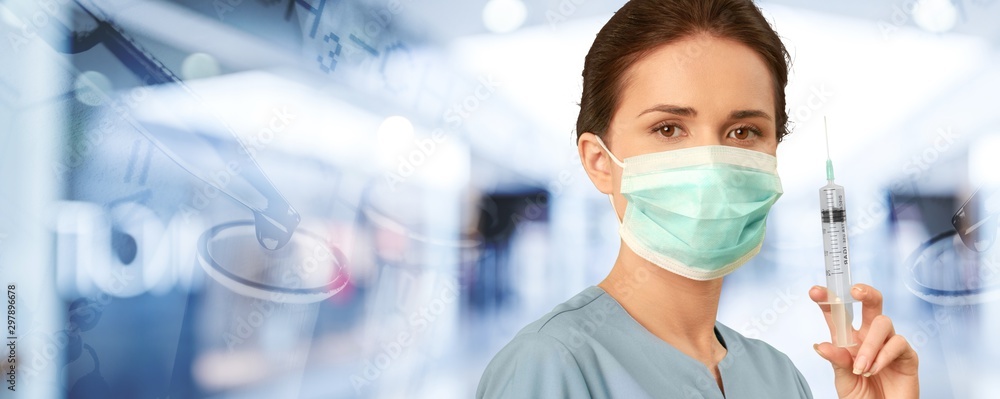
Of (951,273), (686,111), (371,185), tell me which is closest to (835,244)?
(686,111)

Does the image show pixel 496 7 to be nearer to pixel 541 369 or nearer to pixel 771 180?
pixel 771 180

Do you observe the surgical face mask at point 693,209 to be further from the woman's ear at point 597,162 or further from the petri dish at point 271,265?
the petri dish at point 271,265

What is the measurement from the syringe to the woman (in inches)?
1.0

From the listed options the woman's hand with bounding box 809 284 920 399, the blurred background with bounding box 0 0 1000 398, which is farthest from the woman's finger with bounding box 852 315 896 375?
the blurred background with bounding box 0 0 1000 398

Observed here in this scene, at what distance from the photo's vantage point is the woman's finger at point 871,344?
1066 millimetres

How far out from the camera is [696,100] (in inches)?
41.9

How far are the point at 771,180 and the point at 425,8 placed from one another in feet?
4.99

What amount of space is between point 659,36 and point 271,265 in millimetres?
1651

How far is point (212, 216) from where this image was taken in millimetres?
2410

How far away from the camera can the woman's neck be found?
1.16 meters

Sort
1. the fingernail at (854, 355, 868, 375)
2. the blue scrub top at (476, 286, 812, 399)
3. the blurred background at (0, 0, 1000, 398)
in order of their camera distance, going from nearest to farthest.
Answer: the blue scrub top at (476, 286, 812, 399) < the fingernail at (854, 355, 868, 375) < the blurred background at (0, 0, 1000, 398)

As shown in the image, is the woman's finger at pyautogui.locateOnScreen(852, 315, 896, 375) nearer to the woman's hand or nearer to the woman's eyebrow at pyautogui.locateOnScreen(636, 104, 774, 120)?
the woman's hand

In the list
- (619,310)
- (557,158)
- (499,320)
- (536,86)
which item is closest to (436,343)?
(499,320)

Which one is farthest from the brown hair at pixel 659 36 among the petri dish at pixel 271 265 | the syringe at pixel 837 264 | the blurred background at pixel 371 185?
the petri dish at pixel 271 265
